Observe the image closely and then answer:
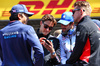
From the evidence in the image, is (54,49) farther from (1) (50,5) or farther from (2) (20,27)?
(1) (50,5)

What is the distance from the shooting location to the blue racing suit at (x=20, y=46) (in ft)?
8.92

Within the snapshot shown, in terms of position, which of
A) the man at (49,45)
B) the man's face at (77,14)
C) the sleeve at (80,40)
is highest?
the man's face at (77,14)

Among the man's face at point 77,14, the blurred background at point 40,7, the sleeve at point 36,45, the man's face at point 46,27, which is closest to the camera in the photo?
the sleeve at point 36,45

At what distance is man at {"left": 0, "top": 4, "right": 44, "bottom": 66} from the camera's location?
107 inches

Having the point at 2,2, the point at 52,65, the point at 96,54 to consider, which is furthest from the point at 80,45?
the point at 2,2

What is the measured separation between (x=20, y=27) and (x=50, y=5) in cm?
316

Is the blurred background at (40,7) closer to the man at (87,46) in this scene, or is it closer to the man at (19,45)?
the man at (19,45)

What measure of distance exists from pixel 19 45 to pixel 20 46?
19 millimetres

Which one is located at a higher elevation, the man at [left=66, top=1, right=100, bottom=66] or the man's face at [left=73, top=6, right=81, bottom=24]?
the man's face at [left=73, top=6, right=81, bottom=24]

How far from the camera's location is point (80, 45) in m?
2.56

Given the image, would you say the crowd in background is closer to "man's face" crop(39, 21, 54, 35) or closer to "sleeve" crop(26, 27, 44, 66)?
"sleeve" crop(26, 27, 44, 66)

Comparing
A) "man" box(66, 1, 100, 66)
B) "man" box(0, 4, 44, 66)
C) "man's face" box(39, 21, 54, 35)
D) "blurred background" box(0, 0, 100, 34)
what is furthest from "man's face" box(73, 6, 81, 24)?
"blurred background" box(0, 0, 100, 34)

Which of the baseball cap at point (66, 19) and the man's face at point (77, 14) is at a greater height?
the man's face at point (77, 14)

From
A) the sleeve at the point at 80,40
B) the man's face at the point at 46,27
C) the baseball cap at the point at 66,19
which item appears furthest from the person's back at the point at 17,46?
the baseball cap at the point at 66,19
